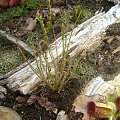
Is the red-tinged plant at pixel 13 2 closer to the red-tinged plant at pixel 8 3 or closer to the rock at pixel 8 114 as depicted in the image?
the red-tinged plant at pixel 8 3

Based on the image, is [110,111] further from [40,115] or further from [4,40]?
[4,40]

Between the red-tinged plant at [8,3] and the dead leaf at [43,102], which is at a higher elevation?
the red-tinged plant at [8,3]

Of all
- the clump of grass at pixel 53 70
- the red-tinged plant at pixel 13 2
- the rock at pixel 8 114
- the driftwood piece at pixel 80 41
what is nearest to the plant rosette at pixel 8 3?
the red-tinged plant at pixel 13 2

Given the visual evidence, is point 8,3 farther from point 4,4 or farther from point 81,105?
point 81,105

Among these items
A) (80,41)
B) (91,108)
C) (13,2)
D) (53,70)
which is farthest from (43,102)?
(13,2)

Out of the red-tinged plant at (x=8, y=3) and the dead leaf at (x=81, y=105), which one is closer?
the dead leaf at (x=81, y=105)

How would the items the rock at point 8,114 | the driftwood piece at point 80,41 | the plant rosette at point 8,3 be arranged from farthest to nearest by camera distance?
the plant rosette at point 8,3
the driftwood piece at point 80,41
the rock at point 8,114

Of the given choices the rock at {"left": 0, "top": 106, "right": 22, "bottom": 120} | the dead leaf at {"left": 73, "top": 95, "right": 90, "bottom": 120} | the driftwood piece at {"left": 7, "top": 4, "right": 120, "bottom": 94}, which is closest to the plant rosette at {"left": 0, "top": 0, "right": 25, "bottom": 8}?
the driftwood piece at {"left": 7, "top": 4, "right": 120, "bottom": 94}

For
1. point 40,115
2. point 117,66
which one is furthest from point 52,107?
point 117,66
